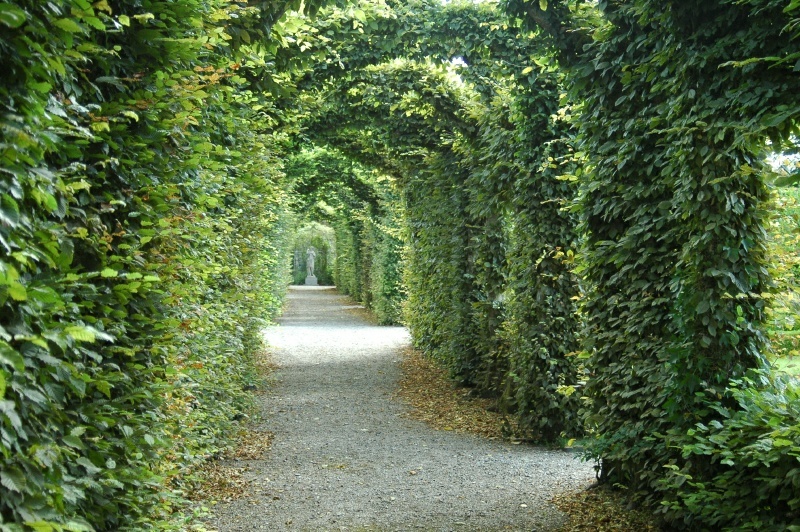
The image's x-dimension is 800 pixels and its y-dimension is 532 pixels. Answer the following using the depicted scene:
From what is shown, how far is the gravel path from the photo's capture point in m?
5.31

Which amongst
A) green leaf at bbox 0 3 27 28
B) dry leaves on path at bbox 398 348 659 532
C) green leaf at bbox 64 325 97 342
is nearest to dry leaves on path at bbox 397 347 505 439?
dry leaves on path at bbox 398 348 659 532

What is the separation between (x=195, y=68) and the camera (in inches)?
144

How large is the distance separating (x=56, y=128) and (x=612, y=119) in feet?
13.2

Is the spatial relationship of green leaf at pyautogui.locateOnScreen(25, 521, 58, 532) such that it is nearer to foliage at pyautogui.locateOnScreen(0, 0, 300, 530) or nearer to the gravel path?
foliage at pyautogui.locateOnScreen(0, 0, 300, 530)

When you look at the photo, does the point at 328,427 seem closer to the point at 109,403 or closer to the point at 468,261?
the point at 468,261

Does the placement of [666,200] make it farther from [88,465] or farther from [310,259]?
[310,259]

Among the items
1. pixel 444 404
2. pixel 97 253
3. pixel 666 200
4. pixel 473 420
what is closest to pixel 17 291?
pixel 97 253

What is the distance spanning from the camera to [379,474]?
662 centimetres

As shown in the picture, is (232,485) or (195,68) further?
(232,485)

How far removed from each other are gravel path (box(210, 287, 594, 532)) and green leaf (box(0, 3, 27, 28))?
4.02m

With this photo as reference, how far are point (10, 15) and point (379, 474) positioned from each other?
5.51 meters

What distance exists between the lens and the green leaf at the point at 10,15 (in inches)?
73.7

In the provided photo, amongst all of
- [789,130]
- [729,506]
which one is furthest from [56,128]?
[729,506]

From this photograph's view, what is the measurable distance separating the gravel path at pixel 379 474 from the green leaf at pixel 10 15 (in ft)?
13.2
